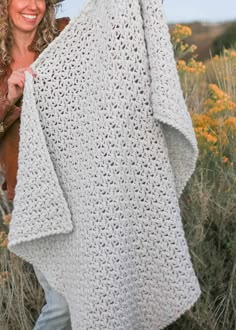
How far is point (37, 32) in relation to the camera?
9.29ft

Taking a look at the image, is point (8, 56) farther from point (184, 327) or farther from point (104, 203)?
point (184, 327)

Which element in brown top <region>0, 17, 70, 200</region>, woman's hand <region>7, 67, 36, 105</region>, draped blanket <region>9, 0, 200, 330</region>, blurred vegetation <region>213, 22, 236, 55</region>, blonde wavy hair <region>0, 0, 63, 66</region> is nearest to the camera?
draped blanket <region>9, 0, 200, 330</region>

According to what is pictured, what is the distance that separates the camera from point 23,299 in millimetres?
3287

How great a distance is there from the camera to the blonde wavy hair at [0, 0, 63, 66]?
2754mm

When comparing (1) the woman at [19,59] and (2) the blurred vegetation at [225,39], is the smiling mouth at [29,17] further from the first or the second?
(2) the blurred vegetation at [225,39]

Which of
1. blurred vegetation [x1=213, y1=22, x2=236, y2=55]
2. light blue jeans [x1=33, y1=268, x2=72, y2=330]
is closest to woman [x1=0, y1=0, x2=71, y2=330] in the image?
light blue jeans [x1=33, y1=268, x2=72, y2=330]

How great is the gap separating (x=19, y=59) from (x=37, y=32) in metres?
0.13

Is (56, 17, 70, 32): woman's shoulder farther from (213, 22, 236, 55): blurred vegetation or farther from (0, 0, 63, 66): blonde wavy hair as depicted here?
(213, 22, 236, 55): blurred vegetation

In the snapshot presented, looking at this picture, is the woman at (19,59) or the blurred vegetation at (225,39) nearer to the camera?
the woman at (19,59)

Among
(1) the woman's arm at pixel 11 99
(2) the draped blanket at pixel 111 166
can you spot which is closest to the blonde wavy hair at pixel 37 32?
(1) the woman's arm at pixel 11 99

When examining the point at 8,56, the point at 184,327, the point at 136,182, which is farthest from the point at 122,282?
the point at 8,56

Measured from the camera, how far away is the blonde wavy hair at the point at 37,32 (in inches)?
108

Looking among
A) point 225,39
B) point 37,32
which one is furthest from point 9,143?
point 225,39

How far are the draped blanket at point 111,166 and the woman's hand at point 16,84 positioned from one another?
0.15 feet
